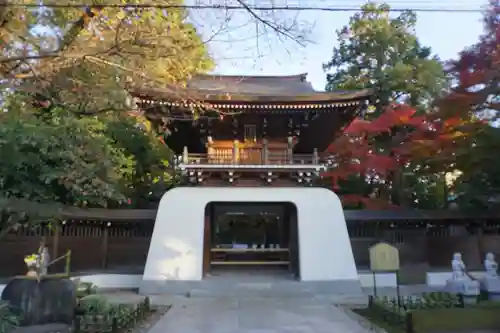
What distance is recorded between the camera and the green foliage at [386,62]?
22.6 m

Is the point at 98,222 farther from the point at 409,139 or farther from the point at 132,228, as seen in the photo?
the point at 409,139

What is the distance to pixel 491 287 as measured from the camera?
981cm

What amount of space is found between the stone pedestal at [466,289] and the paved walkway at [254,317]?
249 centimetres

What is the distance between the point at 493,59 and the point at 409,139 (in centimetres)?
678

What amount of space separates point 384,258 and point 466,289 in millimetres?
1825

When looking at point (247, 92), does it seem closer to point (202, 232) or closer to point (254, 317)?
point (202, 232)

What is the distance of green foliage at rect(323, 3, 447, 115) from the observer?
22.6m

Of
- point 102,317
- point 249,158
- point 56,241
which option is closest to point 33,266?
point 102,317

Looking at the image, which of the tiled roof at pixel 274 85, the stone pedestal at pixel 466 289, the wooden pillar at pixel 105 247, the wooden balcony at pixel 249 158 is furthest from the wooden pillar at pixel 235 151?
the stone pedestal at pixel 466 289

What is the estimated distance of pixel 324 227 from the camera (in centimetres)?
1283

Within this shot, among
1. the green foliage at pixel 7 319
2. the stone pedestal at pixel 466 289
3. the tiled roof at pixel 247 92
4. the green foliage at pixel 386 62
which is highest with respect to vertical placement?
the green foliage at pixel 386 62

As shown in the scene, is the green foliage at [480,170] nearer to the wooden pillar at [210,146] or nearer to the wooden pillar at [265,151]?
Answer: the wooden pillar at [265,151]

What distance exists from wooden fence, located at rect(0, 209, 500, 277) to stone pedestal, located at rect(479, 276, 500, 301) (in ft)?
12.5

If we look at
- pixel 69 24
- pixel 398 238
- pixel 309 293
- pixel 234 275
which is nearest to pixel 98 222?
pixel 234 275
